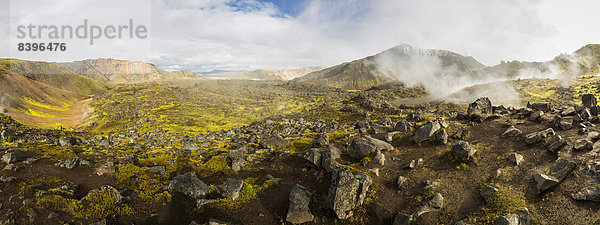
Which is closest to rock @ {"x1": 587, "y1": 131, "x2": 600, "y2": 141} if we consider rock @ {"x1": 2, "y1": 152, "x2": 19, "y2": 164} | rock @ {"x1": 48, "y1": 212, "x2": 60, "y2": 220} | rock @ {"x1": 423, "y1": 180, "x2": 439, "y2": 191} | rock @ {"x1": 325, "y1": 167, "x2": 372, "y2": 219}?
rock @ {"x1": 423, "y1": 180, "x2": 439, "y2": 191}

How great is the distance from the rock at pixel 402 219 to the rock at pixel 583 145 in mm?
12908

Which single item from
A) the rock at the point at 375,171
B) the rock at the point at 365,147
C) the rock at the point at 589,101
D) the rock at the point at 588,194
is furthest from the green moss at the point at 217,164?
the rock at the point at 589,101

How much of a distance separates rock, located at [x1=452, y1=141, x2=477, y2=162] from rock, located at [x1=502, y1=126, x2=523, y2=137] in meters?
4.73

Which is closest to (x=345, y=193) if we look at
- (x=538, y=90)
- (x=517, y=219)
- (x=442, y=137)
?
(x=517, y=219)

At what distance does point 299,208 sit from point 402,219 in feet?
22.8

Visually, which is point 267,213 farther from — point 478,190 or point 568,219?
point 568,219

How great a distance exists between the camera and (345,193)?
16047 mm

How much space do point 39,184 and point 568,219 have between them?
34.6 metres

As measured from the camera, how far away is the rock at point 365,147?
22.6 m

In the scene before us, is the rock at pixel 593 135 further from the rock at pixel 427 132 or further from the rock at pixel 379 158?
the rock at pixel 379 158

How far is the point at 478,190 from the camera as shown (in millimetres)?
15625

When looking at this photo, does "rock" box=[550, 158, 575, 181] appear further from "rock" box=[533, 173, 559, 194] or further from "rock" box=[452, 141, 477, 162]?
"rock" box=[452, 141, 477, 162]

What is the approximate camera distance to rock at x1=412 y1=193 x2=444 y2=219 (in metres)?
14.7

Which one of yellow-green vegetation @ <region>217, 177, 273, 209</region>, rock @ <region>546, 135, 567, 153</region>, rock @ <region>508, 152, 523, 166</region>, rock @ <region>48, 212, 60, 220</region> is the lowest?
yellow-green vegetation @ <region>217, 177, 273, 209</region>
